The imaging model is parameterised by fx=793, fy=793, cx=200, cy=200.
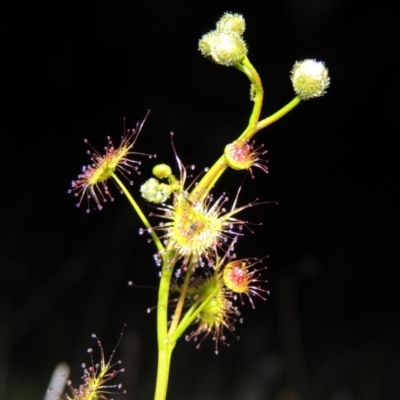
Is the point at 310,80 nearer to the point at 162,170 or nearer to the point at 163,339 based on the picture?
the point at 162,170

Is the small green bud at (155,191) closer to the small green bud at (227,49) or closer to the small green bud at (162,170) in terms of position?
the small green bud at (162,170)

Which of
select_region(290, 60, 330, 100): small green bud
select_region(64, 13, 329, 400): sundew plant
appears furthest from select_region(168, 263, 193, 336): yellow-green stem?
select_region(290, 60, 330, 100): small green bud

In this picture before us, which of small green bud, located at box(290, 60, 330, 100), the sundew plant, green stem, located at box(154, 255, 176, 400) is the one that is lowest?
green stem, located at box(154, 255, 176, 400)

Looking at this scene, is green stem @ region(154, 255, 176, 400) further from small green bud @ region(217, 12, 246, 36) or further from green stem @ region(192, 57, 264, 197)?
small green bud @ region(217, 12, 246, 36)

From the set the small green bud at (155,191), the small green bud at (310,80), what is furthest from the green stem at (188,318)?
the small green bud at (310,80)

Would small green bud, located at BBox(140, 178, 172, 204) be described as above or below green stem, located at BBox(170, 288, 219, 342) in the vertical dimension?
above

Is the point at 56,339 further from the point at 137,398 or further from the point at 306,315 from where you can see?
the point at 306,315

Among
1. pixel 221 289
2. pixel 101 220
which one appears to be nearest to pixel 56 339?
pixel 101 220
